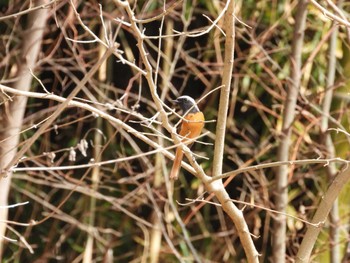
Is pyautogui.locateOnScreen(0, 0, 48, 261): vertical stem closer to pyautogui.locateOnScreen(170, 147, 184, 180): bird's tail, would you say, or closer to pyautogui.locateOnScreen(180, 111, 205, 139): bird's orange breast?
pyautogui.locateOnScreen(180, 111, 205, 139): bird's orange breast

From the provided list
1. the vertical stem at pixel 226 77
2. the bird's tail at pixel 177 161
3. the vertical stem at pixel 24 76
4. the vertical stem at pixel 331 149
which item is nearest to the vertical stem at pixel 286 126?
the vertical stem at pixel 331 149

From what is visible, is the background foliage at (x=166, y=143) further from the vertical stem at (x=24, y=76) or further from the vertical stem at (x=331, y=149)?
the vertical stem at (x=24, y=76)

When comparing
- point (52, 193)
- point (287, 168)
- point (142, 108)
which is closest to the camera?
point (287, 168)

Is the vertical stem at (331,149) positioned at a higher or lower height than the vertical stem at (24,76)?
lower

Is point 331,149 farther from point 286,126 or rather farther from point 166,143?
point 166,143

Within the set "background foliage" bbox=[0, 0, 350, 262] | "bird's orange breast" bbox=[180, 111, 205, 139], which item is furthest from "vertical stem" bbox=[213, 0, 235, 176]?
"background foliage" bbox=[0, 0, 350, 262]

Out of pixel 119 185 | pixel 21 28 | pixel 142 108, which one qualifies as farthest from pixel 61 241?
pixel 21 28

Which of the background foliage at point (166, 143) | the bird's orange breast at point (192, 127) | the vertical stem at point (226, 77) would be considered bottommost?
the background foliage at point (166, 143)

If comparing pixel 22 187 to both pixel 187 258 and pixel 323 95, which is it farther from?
pixel 323 95

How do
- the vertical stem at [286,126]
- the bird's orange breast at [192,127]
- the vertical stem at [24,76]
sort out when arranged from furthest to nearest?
the vertical stem at [286,126]
the vertical stem at [24,76]
the bird's orange breast at [192,127]

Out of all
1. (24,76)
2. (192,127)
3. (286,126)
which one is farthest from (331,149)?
(24,76)

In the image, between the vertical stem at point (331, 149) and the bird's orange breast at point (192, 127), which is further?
the vertical stem at point (331, 149)
